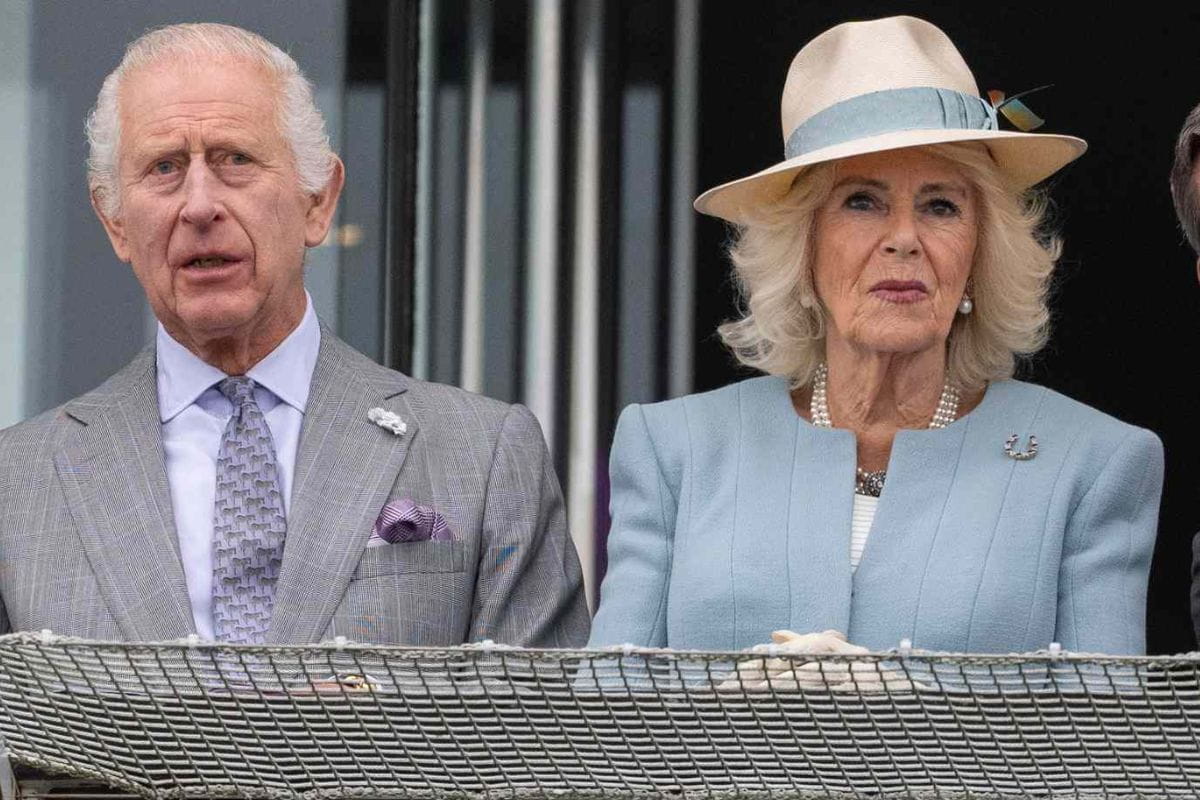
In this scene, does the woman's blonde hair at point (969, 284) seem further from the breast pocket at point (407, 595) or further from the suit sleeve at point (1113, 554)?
the breast pocket at point (407, 595)

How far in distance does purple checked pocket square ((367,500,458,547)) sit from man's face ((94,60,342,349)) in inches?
12.6

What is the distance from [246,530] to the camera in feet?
8.93

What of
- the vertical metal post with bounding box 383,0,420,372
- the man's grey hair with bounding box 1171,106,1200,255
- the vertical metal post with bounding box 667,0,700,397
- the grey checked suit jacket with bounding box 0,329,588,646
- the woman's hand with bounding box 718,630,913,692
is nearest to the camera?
the woman's hand with bounding box 718,630,913,692

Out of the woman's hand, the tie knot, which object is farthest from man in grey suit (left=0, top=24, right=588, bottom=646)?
the woman's hand

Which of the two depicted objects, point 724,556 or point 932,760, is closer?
point 932,760

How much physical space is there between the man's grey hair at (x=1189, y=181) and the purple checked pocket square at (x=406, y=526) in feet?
3.37

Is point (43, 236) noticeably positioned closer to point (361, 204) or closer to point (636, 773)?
point (361, 204)

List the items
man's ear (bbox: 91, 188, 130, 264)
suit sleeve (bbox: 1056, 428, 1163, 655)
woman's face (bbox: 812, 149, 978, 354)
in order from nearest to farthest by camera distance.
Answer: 1. suit sleeve (bbox: 1056, 428, 1163, 655)
2. woman's face (bbox: 812, 149, 978, 354)
3. man's ear (bbox: 91, 188, 130, 264)

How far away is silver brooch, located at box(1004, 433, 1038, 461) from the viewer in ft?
8.96

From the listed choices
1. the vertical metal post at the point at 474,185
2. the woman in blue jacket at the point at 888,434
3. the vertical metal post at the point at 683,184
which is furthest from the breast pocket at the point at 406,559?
the vertical metal post at the point at 683,184

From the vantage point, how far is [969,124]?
2809mm

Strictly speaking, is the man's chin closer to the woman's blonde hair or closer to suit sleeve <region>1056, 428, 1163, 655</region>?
the woman's blonde hair

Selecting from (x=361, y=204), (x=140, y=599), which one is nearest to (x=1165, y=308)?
(x=361, y=204)

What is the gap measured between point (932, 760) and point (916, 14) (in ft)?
11.4
